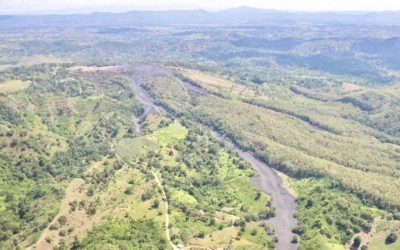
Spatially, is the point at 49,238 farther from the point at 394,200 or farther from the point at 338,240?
the point at 394,200

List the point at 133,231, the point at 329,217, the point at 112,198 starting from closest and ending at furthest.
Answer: the point at 133,231 < the point at 329,217 < the point at 112,198

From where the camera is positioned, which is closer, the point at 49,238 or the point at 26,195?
the point at 49,238

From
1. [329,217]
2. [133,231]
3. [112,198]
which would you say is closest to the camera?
[133,231]

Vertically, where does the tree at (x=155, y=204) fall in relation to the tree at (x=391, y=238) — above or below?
above

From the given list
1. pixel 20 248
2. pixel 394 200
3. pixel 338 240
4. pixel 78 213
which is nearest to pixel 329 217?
pixel 338 240

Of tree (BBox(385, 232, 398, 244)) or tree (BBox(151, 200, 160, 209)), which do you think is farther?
tree (BBox(151, 200, 160, 209))

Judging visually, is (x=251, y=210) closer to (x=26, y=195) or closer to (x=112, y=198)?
(x=112, y=198)

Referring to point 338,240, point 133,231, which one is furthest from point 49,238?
point 338,240

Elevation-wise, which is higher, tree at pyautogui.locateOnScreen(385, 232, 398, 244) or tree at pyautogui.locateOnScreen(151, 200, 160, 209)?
tree at pyautogui.locateOnScreen(151, 200, 160, 209)

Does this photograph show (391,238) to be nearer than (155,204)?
Yes

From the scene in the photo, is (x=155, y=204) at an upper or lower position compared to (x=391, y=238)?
upper

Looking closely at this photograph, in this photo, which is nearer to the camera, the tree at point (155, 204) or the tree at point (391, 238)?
the tree at point (391, 238)
